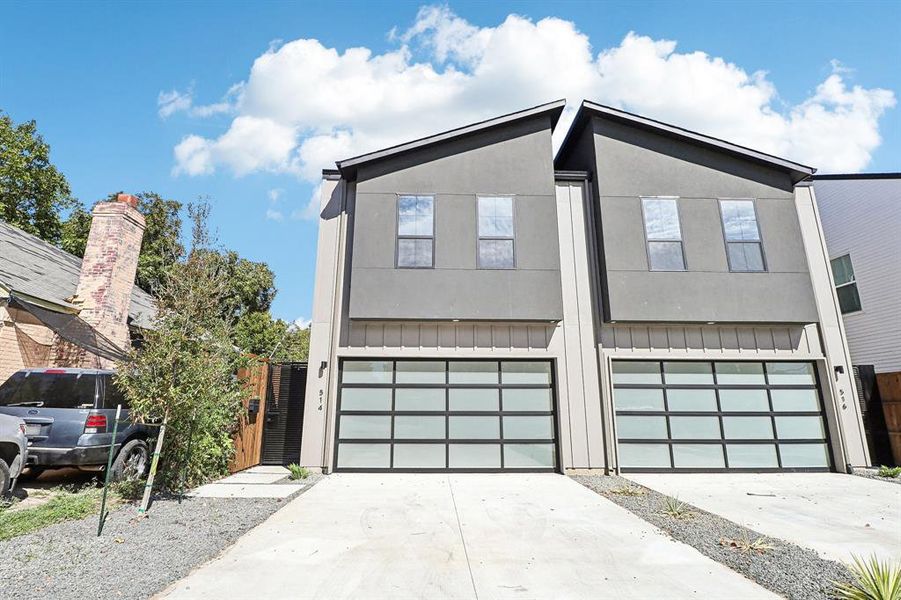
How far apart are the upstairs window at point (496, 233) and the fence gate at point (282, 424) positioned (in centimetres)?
478

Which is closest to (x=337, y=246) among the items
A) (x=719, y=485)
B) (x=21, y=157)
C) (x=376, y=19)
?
(x=376, y=19)

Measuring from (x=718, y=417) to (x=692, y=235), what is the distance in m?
3.84

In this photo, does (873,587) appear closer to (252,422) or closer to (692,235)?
(692,235)

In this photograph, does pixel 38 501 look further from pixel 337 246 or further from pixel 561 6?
pixel 561 6

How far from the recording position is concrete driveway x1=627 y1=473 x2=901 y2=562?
4531mm

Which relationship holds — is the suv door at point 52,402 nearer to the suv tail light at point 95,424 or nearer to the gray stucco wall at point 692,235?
the suv tail light at point 95,424

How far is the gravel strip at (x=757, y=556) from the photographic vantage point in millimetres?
3400

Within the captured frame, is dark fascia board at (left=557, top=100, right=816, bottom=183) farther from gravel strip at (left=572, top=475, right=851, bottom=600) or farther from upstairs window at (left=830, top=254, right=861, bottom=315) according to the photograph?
gravel strip at (left=572, top=475, right=851, bottom=600)

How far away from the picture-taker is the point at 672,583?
344cm

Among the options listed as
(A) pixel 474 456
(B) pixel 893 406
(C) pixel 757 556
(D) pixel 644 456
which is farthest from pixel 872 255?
(A) pixel 474 456

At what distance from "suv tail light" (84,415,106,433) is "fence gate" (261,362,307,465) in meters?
3.11

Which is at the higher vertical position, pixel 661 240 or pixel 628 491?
pixel 661 240

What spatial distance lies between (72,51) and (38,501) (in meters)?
9.40

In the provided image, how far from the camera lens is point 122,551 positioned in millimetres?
4027
